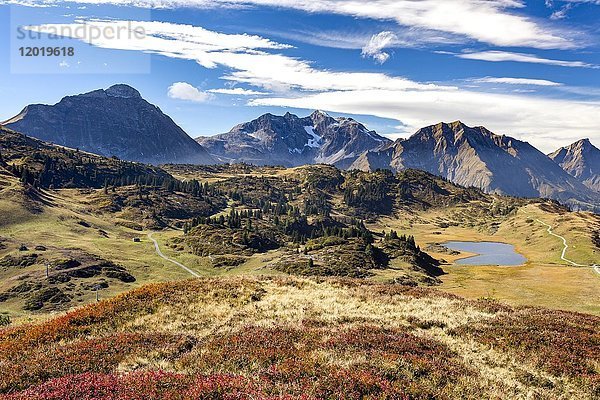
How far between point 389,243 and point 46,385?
5319 inches

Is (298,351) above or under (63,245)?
above

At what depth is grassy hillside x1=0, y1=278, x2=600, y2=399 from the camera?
44.2 feet

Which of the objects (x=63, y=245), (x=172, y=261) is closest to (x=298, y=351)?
(x=172, y=261)

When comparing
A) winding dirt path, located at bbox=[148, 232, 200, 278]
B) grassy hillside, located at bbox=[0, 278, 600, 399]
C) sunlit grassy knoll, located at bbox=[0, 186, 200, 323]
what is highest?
grassy hillside, located at bbox=[0, 278, 600, 399]

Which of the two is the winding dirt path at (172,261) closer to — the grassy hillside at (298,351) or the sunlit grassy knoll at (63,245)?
the sunlit grassy knoll at (63,245)

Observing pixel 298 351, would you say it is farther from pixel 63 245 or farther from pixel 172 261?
pixel 63 245

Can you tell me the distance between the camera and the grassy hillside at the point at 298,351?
1348cm

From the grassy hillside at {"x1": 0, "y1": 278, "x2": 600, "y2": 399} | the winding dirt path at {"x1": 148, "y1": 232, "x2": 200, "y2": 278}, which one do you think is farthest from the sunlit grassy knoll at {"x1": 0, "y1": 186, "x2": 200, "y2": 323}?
the grassy hillside at {"x1": 0, "y1": 278, "x2": 600, "y2": 399}

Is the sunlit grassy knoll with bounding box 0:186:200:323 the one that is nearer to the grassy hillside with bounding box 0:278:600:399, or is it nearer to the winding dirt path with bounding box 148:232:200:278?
the winding dirt path with bounding box 148:232:200:278

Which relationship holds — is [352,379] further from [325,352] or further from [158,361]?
[158,361]

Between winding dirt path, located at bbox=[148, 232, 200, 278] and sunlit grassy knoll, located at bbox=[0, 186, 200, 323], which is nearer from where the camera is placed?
sunlit grassy knoll, located at bbox=[0, 186, 200, 323]

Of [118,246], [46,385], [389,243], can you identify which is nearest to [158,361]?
[46,385]

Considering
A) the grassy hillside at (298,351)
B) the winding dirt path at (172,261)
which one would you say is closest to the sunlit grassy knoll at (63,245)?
the winding dirt path at (172,261)

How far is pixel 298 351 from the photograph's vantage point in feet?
56.5
